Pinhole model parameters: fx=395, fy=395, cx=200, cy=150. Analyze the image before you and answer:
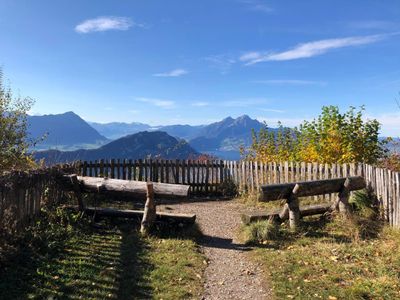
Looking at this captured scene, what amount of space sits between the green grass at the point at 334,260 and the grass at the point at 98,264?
1.56m

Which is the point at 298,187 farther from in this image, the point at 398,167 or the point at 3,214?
the point at 3,214

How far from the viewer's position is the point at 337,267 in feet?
24.5

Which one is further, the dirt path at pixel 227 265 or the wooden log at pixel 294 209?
the wooden log at pixel 294 209

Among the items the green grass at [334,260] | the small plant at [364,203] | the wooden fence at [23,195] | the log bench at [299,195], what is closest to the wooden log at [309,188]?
the log bench at [299,195]

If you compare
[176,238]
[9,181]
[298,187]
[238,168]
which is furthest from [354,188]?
[9,181]

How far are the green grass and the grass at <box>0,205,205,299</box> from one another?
1.56m

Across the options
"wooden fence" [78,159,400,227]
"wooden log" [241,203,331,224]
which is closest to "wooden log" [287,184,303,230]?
"wooden log" [241,203,331,224]

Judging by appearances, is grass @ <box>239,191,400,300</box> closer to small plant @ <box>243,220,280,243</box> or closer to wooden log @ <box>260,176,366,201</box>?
small plant @ <box>243,220,280,243</box>

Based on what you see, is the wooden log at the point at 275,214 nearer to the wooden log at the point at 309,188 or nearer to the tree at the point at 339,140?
the wooden log at the point at 309,188

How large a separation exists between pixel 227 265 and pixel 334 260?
214cm

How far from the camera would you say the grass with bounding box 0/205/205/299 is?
20.8 feet

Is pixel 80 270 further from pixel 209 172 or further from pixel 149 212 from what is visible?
pixel 209 172

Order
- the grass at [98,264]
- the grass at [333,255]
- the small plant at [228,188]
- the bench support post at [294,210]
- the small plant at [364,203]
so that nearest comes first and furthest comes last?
the grass at [98,264] → the grass at [333,255] → the bench support post at [294,210] → the small plant at [364,203] → the small plant at [228,188]

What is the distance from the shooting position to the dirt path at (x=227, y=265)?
6.66 metres
